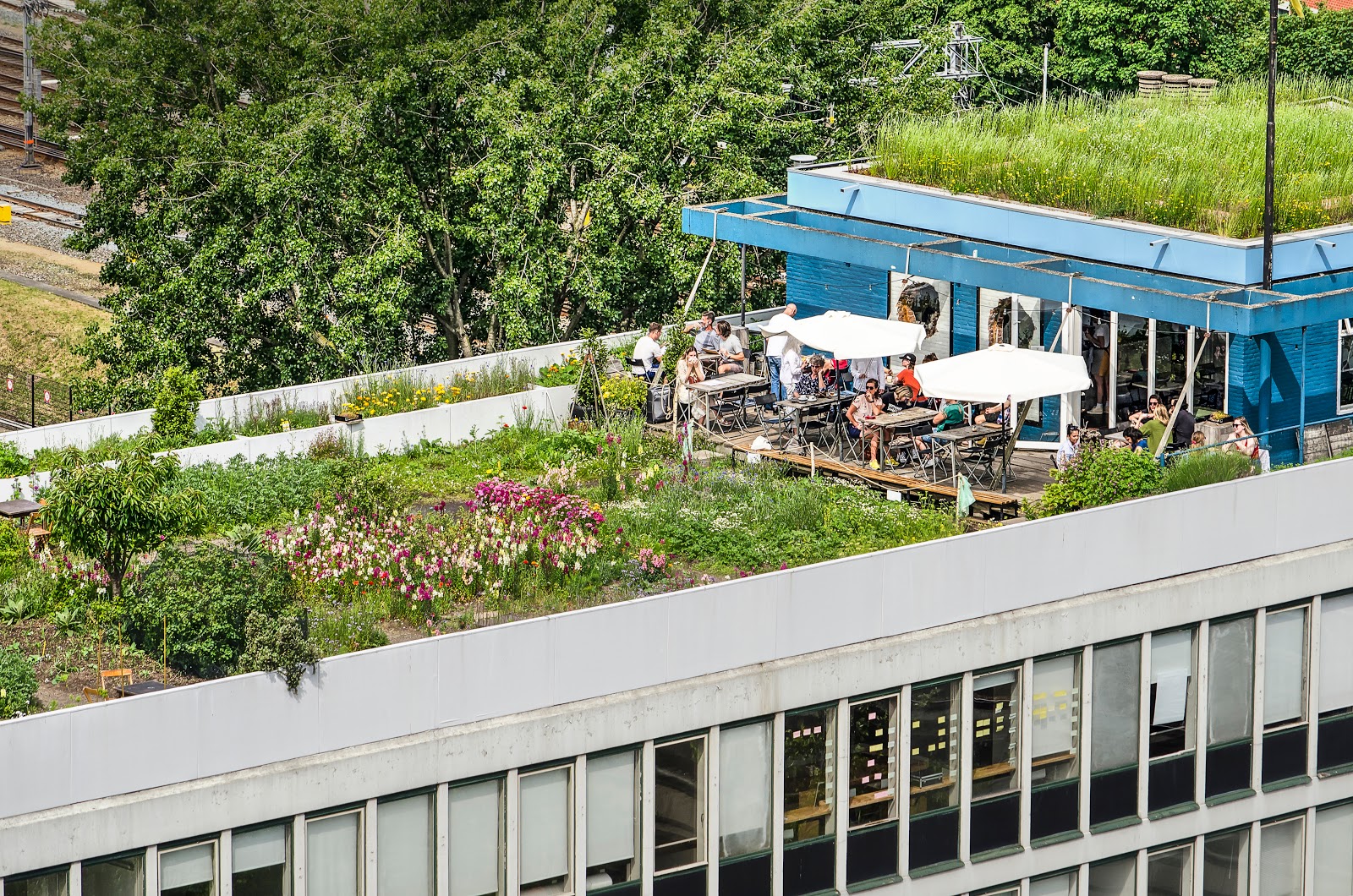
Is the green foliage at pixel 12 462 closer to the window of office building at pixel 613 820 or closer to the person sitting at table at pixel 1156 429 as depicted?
the window of office building at pixel 613 820

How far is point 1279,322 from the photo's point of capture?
25.1 m

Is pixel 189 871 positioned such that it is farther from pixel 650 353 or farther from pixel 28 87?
pixel 28 87

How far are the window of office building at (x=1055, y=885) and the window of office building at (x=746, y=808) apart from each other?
3.57 m

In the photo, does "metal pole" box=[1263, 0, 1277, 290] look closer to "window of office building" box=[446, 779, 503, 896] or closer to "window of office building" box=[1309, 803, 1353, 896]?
"window of office building" box=[1309, 803, 1353, 896]

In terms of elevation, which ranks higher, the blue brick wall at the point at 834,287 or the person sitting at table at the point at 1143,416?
the blue brick wall at the point at 834,287

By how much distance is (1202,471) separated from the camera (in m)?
24.3

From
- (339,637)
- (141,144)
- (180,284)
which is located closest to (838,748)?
(339,637)

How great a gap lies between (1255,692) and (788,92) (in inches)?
686

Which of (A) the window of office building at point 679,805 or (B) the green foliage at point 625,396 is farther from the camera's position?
(B) the green foliage at point 625,396

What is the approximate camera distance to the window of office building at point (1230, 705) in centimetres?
2459

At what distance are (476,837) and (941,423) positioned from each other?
28.9ft

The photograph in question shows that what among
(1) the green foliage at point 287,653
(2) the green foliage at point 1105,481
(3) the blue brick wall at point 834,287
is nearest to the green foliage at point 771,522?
(2) the green foliage at point 1105,481

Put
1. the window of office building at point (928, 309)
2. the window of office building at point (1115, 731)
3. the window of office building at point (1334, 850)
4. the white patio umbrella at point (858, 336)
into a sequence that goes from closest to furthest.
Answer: the window of office building at point (1115, 731)
the window of office building at point (1334, 850)
the white patio umbrella at point (858, 336)
the window of office building at point (928, 309)

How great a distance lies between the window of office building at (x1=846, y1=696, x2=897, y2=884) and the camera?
22.7 meters
